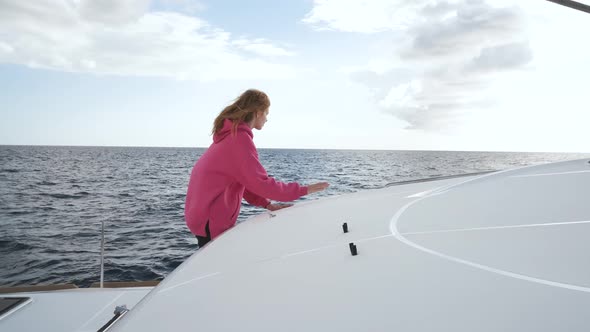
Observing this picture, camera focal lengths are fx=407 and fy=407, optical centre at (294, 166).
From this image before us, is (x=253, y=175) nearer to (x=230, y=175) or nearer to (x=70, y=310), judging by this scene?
(x=230, y=175)

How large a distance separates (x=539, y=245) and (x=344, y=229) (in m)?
0.63

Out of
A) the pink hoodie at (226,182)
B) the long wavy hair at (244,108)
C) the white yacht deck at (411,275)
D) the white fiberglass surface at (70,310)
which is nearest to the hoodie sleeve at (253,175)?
the pink hoodie at (226,182)

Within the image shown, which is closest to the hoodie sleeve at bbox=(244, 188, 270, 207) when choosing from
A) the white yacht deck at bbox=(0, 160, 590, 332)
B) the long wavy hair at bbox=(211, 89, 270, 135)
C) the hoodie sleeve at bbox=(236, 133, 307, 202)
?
the hoodie sleeve at bbox=(236, 133, 307, 202)

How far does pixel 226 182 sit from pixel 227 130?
0.25m

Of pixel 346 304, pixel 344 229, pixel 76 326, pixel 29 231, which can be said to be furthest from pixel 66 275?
pixel 346 304

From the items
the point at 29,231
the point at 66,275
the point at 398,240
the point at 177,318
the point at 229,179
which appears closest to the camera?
the point at 177,318

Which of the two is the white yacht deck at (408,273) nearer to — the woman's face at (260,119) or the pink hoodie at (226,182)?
the pink hoodie at (226,182)

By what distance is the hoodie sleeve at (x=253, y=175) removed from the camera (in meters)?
1.89

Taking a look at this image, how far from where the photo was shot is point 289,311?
81cm

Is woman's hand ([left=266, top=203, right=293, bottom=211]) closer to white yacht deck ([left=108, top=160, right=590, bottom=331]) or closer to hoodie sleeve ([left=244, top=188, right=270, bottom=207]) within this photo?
hoodie sleeve ([left=244, top=188, right=270, bottom=207])

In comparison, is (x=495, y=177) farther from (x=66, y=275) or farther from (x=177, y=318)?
(x=66, y=275)

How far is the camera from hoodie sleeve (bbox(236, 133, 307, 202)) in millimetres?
1887

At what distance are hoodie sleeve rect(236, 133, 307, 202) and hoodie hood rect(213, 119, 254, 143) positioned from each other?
0.13ft

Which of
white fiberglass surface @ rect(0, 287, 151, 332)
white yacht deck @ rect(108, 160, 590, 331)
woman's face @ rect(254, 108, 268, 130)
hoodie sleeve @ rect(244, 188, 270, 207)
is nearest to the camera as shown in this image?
white yacht deck @ rect(108, 160, 590, 331)
